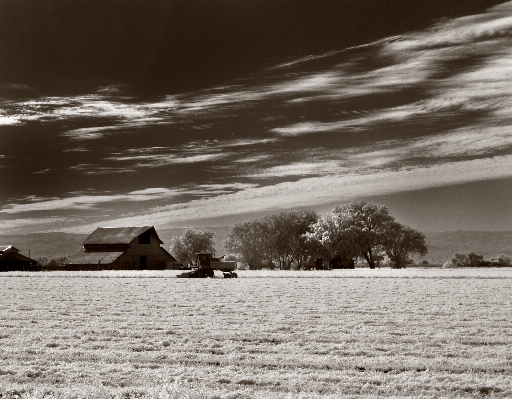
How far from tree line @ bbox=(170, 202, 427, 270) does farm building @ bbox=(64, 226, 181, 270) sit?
22.7 m

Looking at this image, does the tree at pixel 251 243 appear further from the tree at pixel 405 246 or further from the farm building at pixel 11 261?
the farm building at pixel 11 261

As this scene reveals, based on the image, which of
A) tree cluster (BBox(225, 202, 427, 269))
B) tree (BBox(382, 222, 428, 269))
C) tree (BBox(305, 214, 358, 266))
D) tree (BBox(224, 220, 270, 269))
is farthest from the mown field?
tree (BBox(224, 220, 270, 269))

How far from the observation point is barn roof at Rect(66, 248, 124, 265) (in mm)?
100562

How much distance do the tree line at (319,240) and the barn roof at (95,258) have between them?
101 ft

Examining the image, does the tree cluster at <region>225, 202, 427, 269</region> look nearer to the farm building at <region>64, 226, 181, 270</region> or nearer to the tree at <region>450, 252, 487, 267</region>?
the tree at <region>450, 252, 487, 267</region>

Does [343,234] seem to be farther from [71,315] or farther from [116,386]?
[116,386]

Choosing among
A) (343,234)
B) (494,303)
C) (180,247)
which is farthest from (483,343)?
(180,247)

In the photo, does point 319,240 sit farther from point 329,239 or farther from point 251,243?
point 251,243

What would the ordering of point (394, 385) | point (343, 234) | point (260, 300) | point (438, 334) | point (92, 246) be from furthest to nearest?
1. point (92, 246)
2. point (343, 234)
3. point (260, 300)
4. point (438, 334)
5. point (394, 385)

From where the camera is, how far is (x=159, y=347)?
44.9 feet

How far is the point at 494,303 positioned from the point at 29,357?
19.7 m

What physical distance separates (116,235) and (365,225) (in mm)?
44612

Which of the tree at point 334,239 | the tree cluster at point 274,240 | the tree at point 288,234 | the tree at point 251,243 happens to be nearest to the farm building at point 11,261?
the tree at point 251,243

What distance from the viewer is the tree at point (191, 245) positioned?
14988 cm
